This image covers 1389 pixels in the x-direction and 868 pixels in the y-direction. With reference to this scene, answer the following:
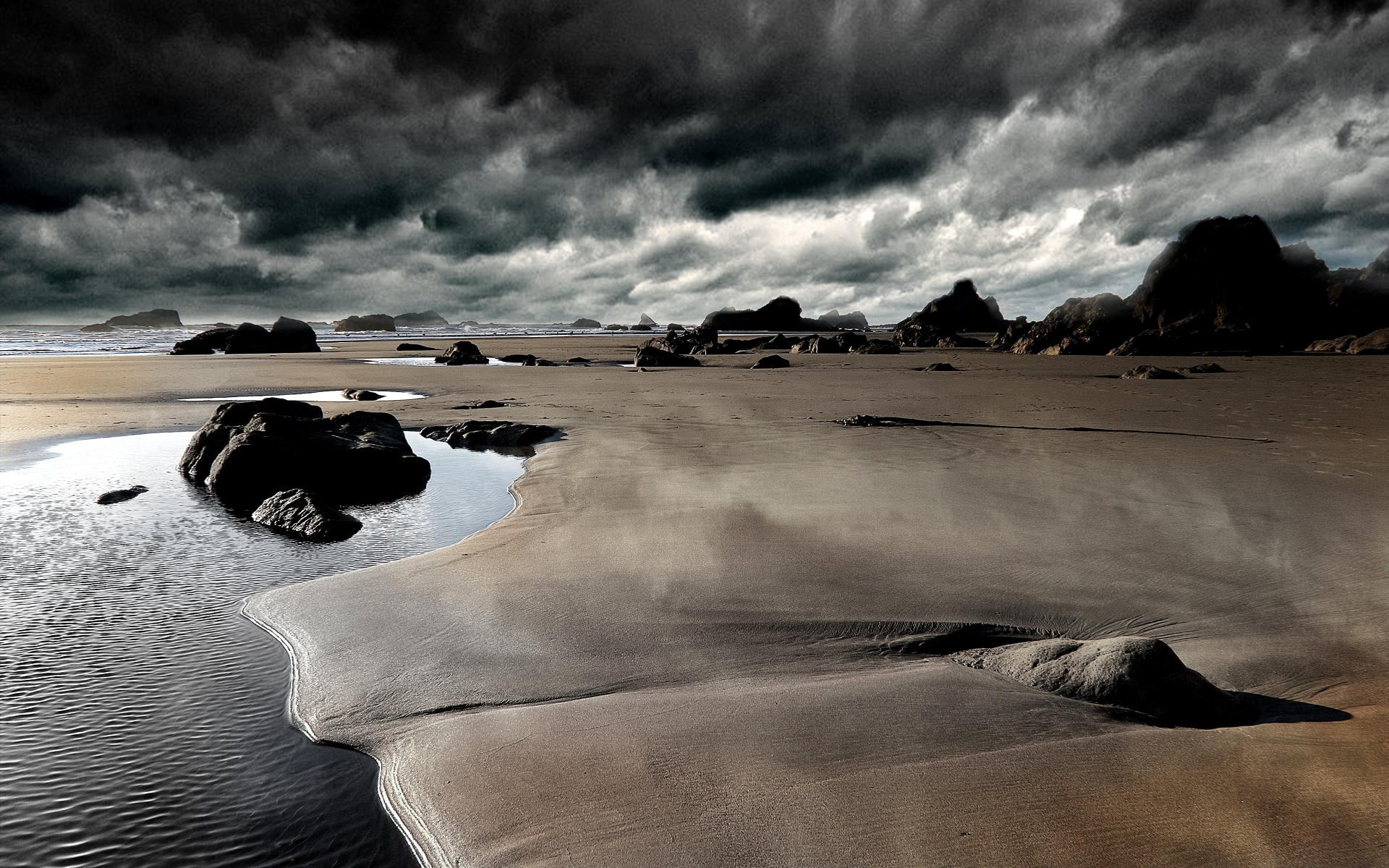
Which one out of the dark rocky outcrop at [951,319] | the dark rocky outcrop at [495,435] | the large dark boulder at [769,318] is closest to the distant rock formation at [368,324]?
the large dark boulder at [769,318]

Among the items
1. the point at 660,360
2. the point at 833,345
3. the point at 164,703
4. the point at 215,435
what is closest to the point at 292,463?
the point at 215,435

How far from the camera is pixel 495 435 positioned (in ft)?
30.5

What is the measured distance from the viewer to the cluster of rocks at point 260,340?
3634cm

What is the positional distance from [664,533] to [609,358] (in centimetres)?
2521

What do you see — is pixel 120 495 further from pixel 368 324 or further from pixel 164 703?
pixel 368 324

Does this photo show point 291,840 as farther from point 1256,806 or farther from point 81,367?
point 81,367

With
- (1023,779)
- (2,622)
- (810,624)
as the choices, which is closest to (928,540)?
(810,624)

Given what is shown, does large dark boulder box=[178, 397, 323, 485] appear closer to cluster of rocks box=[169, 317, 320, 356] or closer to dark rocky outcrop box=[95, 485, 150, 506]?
dark rocky outcrop box=[95, 485, 150, 506]

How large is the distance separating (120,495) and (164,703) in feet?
14.3

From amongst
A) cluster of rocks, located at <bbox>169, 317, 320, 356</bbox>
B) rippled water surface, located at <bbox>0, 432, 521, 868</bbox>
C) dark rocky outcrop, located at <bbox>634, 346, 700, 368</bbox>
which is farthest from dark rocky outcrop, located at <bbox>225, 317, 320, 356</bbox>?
rippled water surface, located at <bbox>0, 432, 521, 868</bbox>

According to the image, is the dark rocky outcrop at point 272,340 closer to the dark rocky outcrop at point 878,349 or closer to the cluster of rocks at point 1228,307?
the dark rocky outcrop at point 878,349

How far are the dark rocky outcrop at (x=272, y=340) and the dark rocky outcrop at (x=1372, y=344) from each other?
43223 mm

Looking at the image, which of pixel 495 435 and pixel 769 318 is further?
pixel 769 318

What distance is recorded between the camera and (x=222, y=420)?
7.59m
